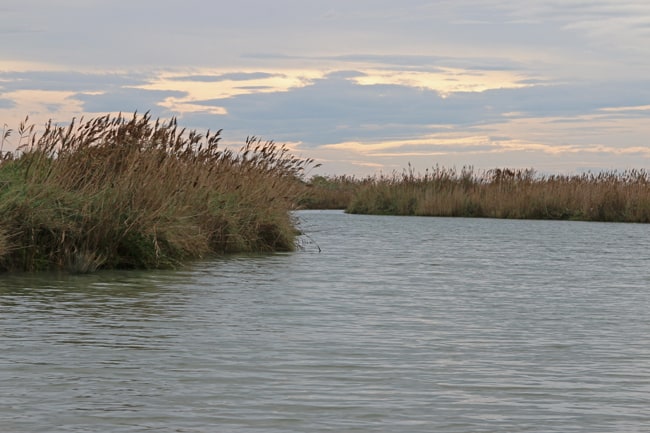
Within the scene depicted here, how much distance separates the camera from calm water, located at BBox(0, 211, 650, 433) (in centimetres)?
530

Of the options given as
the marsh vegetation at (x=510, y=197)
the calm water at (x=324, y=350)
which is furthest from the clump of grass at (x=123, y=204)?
the marsh vegetation at (x=510, y=197)

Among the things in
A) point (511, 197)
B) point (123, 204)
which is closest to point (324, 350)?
point (123, 204)

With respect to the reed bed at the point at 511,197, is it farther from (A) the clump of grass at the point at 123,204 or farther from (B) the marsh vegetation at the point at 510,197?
(A) the clump of grass at the point at 123,204

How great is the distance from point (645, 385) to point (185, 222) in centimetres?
925

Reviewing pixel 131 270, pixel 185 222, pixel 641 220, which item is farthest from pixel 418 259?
pixel 641 220

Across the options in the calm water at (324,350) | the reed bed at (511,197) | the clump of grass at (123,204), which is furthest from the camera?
the reed bed at (511,197)

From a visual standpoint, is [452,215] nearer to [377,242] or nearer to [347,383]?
[377,242]

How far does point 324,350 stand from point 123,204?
652 centimetres

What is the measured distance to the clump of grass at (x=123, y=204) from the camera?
1248 cm

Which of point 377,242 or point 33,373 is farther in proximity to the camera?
point 377,242

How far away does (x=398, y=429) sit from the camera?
5027 mm

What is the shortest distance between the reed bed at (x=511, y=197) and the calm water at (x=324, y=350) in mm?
19424

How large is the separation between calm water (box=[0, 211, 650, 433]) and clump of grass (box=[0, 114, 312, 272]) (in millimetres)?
528

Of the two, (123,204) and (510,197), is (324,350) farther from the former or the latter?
(510,197)
